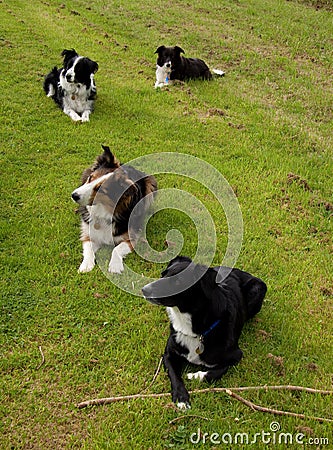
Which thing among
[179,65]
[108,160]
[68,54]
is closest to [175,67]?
[179,65]

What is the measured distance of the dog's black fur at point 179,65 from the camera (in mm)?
9078

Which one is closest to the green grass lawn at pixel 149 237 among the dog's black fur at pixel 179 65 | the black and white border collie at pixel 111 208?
the black and white border collie at pixel 111 208

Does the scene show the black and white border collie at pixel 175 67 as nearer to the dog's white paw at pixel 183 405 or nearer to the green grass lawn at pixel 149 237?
the green grass lawn at pixel 149 237

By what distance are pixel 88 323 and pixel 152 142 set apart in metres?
3.79

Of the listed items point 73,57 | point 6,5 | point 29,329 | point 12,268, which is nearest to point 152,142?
point 73,57

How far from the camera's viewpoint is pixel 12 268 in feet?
14.2

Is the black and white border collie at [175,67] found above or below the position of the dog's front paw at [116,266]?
above

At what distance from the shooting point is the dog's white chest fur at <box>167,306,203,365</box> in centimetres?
328

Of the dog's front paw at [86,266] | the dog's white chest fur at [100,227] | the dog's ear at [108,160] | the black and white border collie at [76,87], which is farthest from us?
the black and white border collie at [76,87]

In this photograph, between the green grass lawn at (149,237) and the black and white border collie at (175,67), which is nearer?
the green grass lawn at (149,237)

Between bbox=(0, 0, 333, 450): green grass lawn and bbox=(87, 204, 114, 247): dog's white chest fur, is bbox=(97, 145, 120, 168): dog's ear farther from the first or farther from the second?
bbox=(0, 0, 333, 450): green grass lawn

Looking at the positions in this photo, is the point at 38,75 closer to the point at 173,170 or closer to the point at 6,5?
the point at 173,170

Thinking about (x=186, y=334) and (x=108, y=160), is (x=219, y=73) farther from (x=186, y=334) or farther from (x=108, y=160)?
(x=186, y=334)

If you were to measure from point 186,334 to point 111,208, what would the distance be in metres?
1.78
